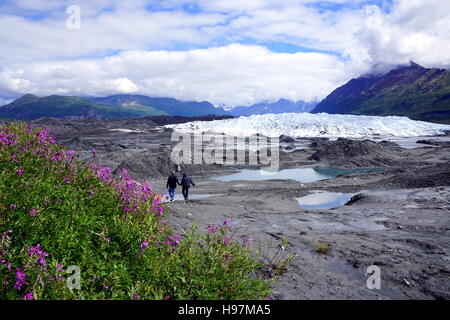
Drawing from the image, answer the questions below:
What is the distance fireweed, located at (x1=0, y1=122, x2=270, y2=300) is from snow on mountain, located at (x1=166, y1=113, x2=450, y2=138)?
105m

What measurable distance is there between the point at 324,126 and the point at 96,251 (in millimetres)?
111926

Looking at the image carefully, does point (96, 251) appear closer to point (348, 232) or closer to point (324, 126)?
point (348, 232)

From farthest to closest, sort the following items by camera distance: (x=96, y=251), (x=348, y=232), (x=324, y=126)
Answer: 1. (x=324, y=126)
2. (x=348, y=232)
3. (x=96, y=251)

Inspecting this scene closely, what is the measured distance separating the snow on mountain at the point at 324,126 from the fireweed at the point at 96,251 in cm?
10484

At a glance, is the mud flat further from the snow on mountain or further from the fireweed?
the snow on mountain

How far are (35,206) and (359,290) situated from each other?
662 cm

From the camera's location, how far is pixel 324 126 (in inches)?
4318

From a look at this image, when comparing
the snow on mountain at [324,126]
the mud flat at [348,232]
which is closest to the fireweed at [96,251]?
the mud flat at [348,232]

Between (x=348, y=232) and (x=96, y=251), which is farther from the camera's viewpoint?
(x=348, y=232)

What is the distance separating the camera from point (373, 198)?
19.8 m

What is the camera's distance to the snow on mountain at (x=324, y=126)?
104m

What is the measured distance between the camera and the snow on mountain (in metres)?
104

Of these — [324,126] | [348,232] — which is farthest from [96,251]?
[324,126]

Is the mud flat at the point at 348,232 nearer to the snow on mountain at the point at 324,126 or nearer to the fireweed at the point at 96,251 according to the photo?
the fireweed at the point at 96,251
